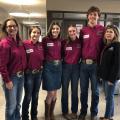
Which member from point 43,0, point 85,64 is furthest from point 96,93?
point 43,0

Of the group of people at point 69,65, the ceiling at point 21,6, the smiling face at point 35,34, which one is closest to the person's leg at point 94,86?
the group of people at point 69,65

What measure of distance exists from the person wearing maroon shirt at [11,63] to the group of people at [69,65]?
0.6 inches

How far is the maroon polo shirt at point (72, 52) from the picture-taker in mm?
3406

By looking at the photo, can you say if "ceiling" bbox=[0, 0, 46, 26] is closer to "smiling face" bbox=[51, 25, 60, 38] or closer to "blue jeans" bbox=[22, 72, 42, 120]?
"smiling face" bbox=[51, 25, 60, 38]

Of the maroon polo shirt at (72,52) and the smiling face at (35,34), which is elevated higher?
the smiling face at (35,34)

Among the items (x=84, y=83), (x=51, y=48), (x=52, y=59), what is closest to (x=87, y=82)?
(x=84, y=83)

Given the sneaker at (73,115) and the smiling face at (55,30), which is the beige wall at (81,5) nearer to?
the smiling face at (55,30)

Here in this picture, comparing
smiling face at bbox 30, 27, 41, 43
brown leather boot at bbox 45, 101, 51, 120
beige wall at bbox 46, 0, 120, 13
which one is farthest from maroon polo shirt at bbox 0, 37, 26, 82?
beige wall at bbox 46, 0, 120, 13

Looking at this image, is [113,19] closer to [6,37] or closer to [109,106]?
[109,106]

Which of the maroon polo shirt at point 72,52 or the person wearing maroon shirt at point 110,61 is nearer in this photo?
the person wearing maroon shirt at point 110,61

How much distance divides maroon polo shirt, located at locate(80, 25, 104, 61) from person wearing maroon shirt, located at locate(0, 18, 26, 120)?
981 mm

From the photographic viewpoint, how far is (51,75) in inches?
131

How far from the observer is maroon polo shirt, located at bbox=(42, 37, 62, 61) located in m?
3.28

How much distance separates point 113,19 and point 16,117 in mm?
5032
